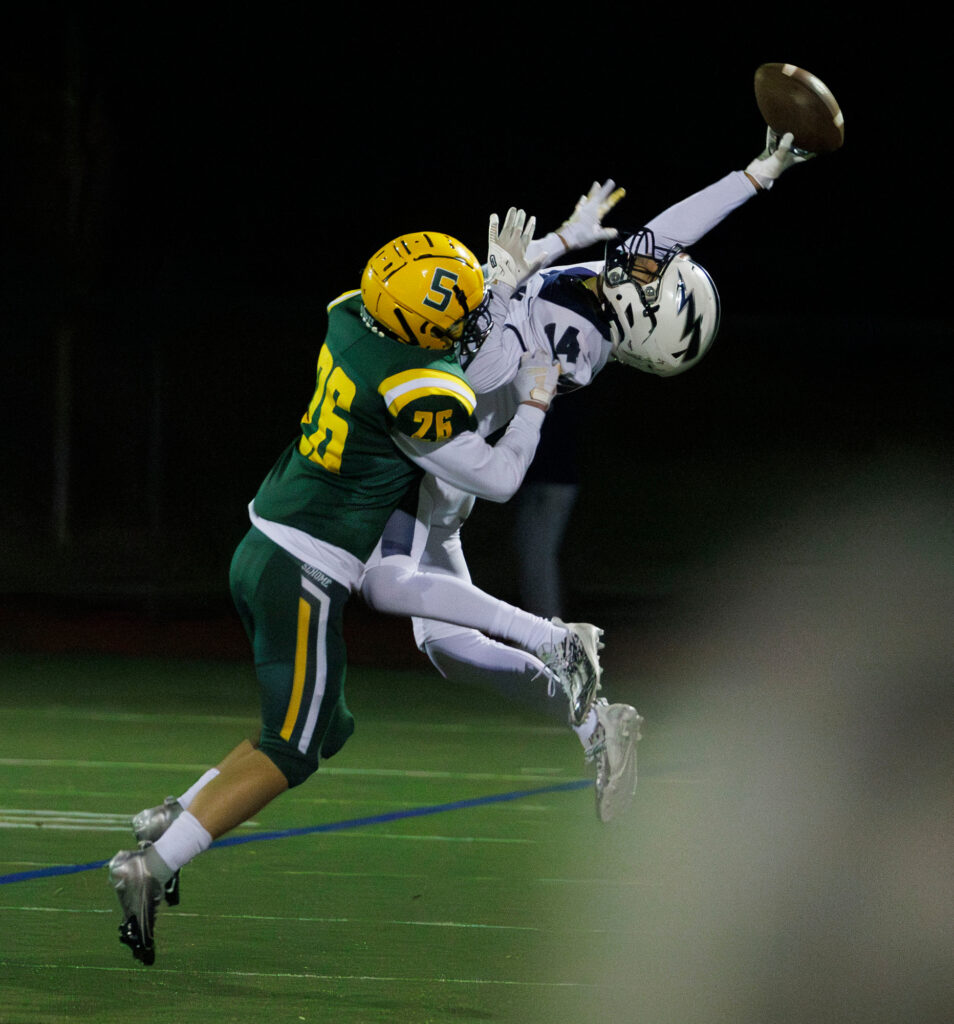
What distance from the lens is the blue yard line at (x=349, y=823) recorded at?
194 inches

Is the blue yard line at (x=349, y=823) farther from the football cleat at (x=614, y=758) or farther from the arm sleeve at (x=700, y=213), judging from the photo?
the arm sleeve at (x=700, y=213)

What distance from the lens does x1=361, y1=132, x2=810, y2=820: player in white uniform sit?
4590mm

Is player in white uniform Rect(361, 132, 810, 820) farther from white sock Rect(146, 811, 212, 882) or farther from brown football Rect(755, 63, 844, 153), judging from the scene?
white sock Rect(146, 811, 212, 882)

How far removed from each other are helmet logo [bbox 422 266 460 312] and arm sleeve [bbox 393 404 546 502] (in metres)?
0.30

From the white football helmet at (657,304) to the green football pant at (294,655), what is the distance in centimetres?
114

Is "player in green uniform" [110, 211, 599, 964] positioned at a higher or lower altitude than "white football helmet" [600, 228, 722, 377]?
lower

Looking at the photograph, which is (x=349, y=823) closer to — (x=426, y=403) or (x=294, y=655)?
(x=294, y=655)

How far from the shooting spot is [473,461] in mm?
4051

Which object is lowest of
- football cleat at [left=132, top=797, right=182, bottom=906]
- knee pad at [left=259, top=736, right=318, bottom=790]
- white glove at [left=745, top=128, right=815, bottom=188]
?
football cleat at [left=132, top=797, right=182, bottom=906]

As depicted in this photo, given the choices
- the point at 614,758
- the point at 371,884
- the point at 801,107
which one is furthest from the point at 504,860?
the point at 801,107

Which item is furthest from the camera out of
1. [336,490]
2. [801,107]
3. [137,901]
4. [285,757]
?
[801,107]

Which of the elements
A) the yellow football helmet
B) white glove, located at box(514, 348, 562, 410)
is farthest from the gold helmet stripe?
white glove, located at box(514, 348, 562, 410)

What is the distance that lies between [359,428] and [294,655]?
21.7 inches

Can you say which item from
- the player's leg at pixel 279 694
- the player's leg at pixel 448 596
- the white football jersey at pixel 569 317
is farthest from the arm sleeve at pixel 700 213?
the player's leg at pixel 279 694
